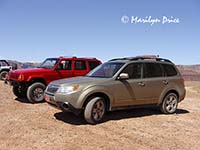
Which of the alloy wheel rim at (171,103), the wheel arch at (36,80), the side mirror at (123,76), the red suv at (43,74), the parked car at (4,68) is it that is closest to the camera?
the side mirror at (123,76)

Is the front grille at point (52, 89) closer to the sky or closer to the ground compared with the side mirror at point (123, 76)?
closer to the ground

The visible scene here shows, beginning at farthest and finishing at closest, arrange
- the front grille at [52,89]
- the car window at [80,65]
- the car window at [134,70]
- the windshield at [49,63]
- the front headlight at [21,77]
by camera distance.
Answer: the car window at [80,65], the windshield at [49,63], the front headlight at [21,77], the car window at [134,70], the front grille at [52,89]

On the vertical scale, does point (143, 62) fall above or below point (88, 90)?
above

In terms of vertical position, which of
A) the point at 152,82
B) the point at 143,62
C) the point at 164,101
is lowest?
the point at 164,101

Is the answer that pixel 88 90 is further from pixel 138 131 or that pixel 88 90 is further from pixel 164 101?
pixel 164 101

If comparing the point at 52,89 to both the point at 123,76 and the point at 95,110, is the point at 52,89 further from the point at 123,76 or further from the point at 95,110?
the point at 123,76

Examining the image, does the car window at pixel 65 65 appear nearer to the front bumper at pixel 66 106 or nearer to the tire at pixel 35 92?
the tire at pixel 35 92

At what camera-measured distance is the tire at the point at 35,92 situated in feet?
34.1

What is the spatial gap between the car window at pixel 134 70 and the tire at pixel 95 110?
1268 mm

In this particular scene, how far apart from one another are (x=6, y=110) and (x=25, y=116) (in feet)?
3.98

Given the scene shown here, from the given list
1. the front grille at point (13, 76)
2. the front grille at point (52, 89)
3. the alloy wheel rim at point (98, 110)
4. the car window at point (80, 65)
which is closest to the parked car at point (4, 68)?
the front grille at point (13, 76)

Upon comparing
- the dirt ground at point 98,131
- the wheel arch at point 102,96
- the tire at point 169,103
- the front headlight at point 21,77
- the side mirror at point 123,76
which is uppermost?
the side mirror at point 123,76

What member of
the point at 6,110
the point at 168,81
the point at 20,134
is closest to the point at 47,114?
the point at 6,110

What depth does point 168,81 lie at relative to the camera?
29.8 feet
